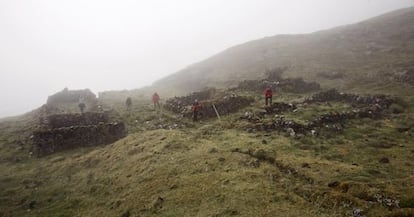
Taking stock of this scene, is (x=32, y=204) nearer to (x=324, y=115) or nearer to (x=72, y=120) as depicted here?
(x=72, y=120)

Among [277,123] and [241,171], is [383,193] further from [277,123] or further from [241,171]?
[277,123]

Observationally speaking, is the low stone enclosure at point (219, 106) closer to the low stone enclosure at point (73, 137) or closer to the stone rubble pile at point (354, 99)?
the stone rubble pile at point (354, 99)

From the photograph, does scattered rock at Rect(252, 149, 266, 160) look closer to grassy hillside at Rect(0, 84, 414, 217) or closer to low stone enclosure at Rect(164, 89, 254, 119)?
grassy hillside at Rect(0, 84, 414, 217)

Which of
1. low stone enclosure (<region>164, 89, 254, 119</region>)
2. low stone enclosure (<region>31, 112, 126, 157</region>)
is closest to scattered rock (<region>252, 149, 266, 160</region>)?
low stone enclosure (<region>164, 89, 254, 119</region>)

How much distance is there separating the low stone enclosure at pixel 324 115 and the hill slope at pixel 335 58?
35.2 feet

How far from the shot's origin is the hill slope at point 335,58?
159ft

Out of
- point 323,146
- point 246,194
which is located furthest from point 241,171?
point 323,146

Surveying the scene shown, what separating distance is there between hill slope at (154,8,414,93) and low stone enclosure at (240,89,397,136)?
35.2ft

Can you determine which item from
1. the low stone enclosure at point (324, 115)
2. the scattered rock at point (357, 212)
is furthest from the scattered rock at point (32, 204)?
the scattered rock at point (357, 212)

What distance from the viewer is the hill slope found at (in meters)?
48.3

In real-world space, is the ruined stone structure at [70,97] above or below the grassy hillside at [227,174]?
above

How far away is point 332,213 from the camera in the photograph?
13594mm

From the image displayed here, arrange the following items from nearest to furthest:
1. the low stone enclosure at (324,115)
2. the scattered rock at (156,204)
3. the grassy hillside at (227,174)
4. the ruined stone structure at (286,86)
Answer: the grassy hillside at (227,174)
the scattered rock at (156,204)
the low stone enclosure at (324,115)
the ruined stone structure at (286,86)

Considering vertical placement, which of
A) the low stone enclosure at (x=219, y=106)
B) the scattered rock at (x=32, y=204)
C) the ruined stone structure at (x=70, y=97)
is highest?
the ruined stone structure at (x=70, y=97)
